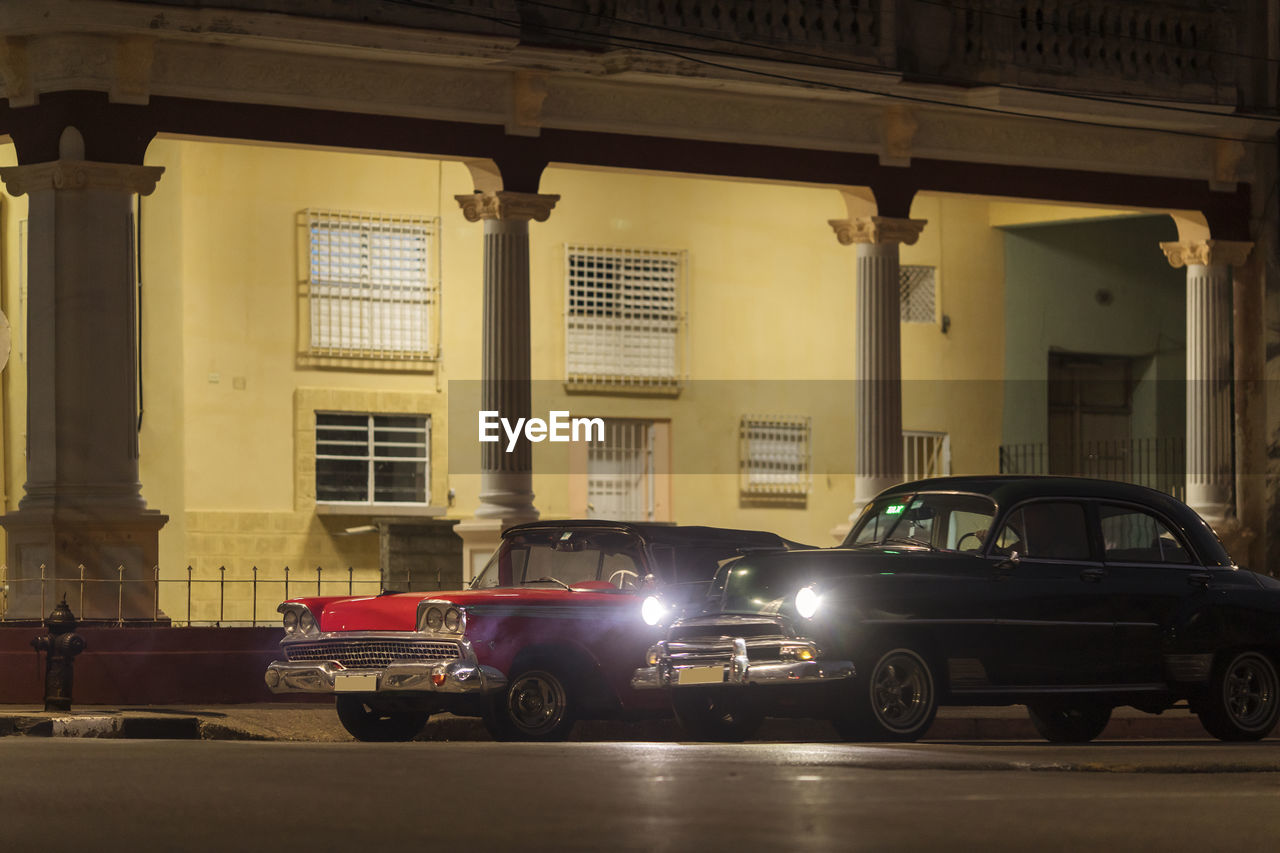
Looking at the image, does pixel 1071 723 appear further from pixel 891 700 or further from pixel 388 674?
pixel 388 674

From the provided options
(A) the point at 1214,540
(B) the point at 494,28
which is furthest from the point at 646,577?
(B) the point at 494,28

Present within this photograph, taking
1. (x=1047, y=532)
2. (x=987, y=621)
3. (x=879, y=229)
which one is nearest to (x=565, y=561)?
(x=987, y=621)

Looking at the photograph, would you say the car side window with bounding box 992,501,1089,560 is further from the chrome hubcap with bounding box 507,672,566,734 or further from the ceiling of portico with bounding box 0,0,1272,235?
the ceiling of portico with bounding box 0,0,1272,235

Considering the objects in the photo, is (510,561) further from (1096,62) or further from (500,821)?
(1096,62)

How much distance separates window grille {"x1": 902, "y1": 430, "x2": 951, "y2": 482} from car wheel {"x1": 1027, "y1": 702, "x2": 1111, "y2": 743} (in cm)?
1377

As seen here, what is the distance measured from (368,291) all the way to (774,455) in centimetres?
587

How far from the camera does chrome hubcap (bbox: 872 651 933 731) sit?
12.1 meters

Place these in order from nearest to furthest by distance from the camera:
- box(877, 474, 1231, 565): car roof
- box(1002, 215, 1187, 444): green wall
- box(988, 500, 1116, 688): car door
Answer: box(988, 500, 1116, 688): car door < box(877, 474, 1231, 565): car roof < box(1002, 215, 1187, 444): green wall

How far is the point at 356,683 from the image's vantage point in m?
12.6

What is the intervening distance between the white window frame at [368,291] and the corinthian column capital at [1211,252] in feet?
28.0

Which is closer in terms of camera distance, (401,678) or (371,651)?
(401,678)

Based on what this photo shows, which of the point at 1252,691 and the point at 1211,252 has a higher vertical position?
the point at 1211,252

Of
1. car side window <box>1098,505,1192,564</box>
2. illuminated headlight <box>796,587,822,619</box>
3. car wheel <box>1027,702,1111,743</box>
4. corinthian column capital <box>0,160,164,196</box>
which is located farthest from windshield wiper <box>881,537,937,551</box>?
corinthian column capital <box>0,160,164,196</box>

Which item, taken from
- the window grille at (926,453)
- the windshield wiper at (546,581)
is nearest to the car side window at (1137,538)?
the windshield wiper at (546,581)
